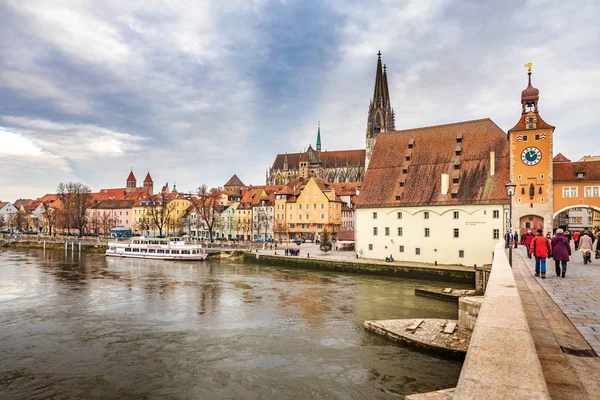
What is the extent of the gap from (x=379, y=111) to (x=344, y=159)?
18018 mm

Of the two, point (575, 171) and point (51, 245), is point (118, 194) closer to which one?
point (51, 245)

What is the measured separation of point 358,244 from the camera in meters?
47.4

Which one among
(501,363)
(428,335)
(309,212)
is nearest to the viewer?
(501,363)

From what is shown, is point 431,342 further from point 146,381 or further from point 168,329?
point 168,329

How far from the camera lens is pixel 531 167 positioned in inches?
1593

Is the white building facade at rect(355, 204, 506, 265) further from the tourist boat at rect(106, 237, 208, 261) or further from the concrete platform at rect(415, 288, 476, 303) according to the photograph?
the tourist boat at rect(106, 237, 208, 261)

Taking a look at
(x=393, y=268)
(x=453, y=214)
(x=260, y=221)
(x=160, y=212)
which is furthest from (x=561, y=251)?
(x=160, y=212)

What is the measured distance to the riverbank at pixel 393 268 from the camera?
37344 millimetres

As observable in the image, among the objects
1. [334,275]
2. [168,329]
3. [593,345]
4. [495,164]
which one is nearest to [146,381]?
[168,329]

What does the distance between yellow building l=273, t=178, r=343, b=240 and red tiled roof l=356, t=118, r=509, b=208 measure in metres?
27.5

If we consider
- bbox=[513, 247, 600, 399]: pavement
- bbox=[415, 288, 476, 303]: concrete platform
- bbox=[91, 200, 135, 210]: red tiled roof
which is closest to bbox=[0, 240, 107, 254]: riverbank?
bbox=[91, 200, 135, 210]: red tiled roof

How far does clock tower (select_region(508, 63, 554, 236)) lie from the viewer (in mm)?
40094

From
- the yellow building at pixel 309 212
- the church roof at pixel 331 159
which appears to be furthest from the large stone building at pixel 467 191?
the church roof at pixel 331 159

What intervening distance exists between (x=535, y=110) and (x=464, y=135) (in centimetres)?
667
